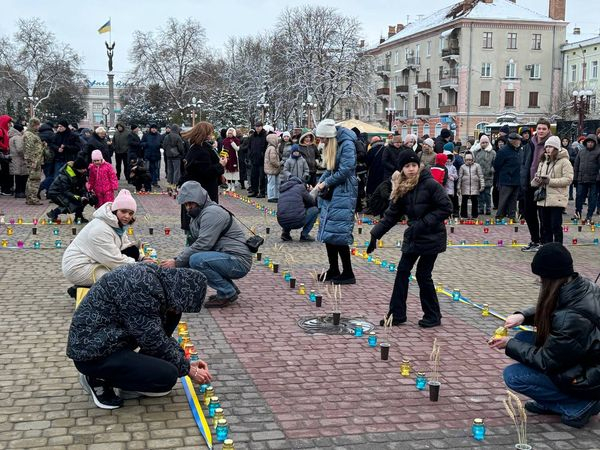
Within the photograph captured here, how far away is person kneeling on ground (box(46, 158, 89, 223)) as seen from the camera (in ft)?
49.2

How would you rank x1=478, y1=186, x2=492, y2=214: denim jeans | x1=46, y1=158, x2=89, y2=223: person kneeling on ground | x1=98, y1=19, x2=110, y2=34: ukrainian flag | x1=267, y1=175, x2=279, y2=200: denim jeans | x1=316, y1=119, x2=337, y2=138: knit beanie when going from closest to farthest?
x1=316, y1=119, x2=337, y2=138: knit beanie < x1=46, y1=158, x2=89, y2=223: person kneeling on ground < x1=478, y1=186, x2=492, y2=214: denim jeans < x1=267, y1=175, x2=279, y2=200: denim jeans < x1=98, y1=19, x2=110, y2=34: ukrainian flag

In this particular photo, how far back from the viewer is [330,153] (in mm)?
9391

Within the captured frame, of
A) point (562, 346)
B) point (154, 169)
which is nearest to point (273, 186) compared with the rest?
point (154, 169)

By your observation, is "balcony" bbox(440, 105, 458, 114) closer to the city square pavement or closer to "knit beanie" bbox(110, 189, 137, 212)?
the city square pavement

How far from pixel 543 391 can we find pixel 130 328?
296 centimetres

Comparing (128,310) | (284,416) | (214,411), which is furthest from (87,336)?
(284,416)

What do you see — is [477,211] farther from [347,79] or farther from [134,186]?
[347,79]

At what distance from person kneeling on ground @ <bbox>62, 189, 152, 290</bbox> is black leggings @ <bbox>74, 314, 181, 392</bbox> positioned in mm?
2163

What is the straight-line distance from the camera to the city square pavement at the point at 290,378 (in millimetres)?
4887

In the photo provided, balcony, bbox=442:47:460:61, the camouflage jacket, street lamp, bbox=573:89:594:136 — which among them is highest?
balcony, bbox=442:47:460:61

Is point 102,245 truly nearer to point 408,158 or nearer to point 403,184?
point 403,184

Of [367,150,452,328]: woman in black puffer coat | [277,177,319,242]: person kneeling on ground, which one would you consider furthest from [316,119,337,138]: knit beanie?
[277,177,319,242]: person kneeling on ground

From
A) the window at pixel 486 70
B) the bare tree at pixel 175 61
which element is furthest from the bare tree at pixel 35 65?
the window at pixel 486 70

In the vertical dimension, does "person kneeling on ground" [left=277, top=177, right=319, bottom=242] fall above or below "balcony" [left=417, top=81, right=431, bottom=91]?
below
